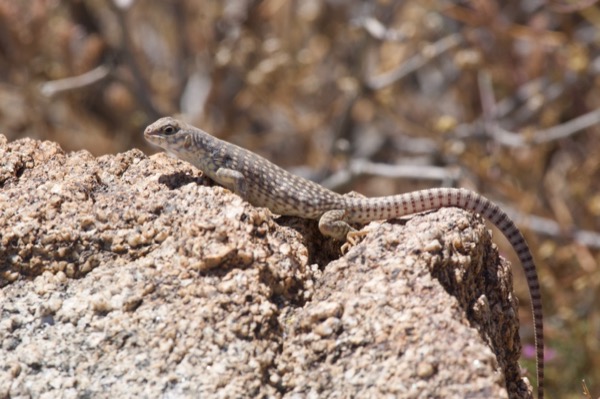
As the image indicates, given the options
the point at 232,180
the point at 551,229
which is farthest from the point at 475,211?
the point at 551,229

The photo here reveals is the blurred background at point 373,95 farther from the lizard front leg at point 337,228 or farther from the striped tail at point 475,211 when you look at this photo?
the lizard front leg at point 337,228

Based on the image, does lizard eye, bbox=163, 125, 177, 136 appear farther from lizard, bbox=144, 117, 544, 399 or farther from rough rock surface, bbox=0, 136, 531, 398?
rough rock surface, bbox=0, 136, 531, 398

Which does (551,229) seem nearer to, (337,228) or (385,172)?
(385,172)

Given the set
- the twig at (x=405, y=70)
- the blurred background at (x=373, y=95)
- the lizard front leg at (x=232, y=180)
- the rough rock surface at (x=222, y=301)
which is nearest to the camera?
the rough rock surface at (x=222, y=301)

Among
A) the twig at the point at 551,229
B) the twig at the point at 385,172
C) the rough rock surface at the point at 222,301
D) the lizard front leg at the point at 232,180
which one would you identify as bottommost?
the rough rock surface at the point at 222,301

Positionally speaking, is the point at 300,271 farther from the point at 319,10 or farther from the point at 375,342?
the point at 319,10

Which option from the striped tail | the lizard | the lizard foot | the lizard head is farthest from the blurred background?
the lizard head

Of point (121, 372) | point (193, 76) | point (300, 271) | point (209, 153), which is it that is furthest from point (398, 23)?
point (121, 372)

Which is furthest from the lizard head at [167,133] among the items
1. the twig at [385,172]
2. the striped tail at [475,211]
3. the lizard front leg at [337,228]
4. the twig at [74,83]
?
the twig at [385,172]
